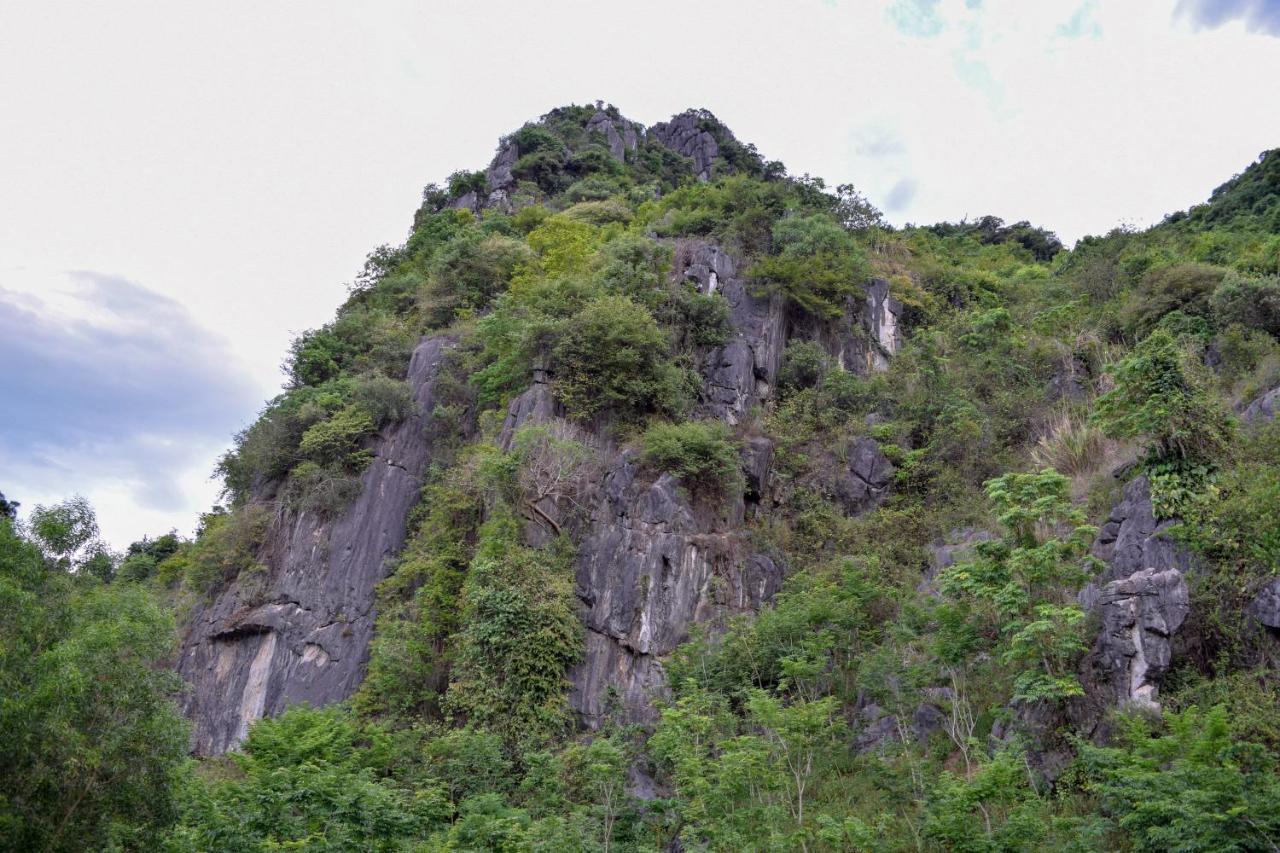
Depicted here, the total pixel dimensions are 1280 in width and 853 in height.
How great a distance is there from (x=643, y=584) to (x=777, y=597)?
302 centimetres

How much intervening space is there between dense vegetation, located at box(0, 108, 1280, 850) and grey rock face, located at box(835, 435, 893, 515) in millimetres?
407

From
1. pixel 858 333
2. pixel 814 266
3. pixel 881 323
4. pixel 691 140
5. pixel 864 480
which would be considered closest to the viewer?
pixel 864 480

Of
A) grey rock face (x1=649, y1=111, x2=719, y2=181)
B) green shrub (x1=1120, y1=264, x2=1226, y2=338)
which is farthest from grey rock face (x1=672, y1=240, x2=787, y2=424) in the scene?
grey rock face (x1=649, y1=111, x2=719, y2=181)

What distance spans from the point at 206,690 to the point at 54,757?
13682 mm

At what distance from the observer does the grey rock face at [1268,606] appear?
11.0m

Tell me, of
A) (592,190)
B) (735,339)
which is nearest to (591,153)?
(592,190)

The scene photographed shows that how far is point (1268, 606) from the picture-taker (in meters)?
11.1

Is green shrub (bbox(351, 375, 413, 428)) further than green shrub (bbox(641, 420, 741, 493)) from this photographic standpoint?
Yes

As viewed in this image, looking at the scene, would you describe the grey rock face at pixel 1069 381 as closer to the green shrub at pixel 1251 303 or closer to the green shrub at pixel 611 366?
the green shrub at pixel 1251 303

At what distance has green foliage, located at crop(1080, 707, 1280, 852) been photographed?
25.9ft

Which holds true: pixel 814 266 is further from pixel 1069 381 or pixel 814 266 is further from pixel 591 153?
pixel 591 153

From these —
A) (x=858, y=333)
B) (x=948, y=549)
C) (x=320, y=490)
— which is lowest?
(x=948, y=549)

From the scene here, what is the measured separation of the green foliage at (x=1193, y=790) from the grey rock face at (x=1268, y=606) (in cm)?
226

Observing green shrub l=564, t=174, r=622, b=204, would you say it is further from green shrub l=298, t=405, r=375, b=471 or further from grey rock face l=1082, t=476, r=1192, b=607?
grey rock face l=1082, t=476, r=1192, b=607
